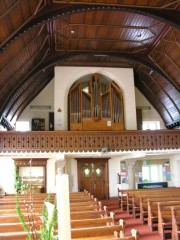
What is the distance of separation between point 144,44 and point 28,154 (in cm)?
746

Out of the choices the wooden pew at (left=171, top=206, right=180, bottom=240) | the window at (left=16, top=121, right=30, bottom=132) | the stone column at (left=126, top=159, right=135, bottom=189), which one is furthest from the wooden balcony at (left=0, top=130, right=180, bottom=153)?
the wooden pew at (left=171, top=206, right=180, bottom=240)

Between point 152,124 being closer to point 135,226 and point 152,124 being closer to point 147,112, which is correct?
point 147,112

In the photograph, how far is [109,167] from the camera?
55.8 feet

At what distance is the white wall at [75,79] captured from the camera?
602 inches

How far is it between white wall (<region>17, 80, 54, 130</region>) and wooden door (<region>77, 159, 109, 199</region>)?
3.17 metres

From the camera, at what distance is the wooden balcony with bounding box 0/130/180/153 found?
12.8 metres

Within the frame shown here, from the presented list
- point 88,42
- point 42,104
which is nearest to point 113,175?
point 42,104

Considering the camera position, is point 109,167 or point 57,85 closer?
point 57,85

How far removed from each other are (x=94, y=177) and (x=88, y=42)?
25.2ft

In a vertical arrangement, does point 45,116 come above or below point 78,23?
below

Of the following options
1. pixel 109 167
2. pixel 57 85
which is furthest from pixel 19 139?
pixel 109 167

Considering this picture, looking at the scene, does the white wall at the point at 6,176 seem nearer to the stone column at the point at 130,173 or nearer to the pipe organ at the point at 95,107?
the pipe organ at the point at 95,107

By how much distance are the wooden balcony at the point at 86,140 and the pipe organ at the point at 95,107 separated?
1.74m

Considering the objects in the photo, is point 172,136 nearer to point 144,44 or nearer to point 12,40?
point 144,44
